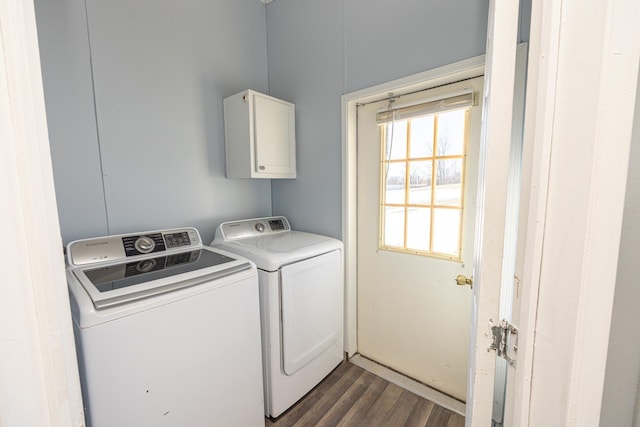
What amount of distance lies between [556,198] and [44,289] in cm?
92

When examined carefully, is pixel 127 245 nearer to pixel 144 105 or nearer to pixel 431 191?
pixel 144 105

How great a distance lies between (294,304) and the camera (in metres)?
1.59

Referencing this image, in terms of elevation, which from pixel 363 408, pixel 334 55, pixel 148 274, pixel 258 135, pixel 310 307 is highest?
pixel 334 55

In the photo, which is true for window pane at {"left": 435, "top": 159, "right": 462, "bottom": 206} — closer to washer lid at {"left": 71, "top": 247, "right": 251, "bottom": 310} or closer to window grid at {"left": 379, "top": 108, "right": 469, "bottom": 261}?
window grid at {"left": 379, "top": 108, "right": 469, "bottom": 261}

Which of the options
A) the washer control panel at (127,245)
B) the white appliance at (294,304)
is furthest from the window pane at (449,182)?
the washer control panel at (127,245)

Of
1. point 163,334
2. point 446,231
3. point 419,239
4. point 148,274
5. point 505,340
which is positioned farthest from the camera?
point 419,239

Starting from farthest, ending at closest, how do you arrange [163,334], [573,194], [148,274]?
[148,274]
[163,334]
[573,194]

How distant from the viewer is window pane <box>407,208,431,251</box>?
5.64 ft

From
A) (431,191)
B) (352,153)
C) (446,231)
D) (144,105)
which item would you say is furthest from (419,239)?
(144,105)

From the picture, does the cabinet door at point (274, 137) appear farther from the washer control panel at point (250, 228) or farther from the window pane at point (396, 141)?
the window pane at point (396, 141)

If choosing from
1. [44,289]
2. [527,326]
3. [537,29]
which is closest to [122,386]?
[44,289]

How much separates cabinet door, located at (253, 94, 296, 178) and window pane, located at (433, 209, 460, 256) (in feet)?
3.84

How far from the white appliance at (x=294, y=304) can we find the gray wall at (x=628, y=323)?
1.27m

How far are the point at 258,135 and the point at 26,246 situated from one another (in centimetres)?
157
